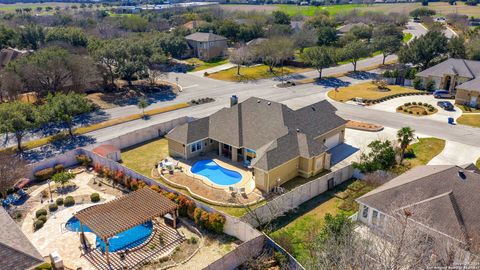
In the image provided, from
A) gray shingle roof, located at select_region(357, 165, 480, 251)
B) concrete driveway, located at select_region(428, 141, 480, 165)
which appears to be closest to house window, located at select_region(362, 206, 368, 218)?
gray shingle roof, located at select_region(357, 165, 480, 251)

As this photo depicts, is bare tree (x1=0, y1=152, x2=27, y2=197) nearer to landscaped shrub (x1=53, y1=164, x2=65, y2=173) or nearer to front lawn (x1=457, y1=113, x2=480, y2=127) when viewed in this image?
landscaped shrub (x1=53, y1=164, x2=65, y2=173)

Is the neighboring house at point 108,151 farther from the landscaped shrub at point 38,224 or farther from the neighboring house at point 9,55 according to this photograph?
the neighboring house at point 9,55

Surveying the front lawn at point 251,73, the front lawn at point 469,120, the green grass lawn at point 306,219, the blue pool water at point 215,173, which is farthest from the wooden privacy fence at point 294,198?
the front lawn at point 251,73

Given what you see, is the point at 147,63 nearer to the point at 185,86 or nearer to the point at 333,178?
the point at 185,86

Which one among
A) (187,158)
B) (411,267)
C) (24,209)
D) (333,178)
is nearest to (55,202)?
(24,209)

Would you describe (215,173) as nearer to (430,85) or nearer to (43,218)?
(43,218)
